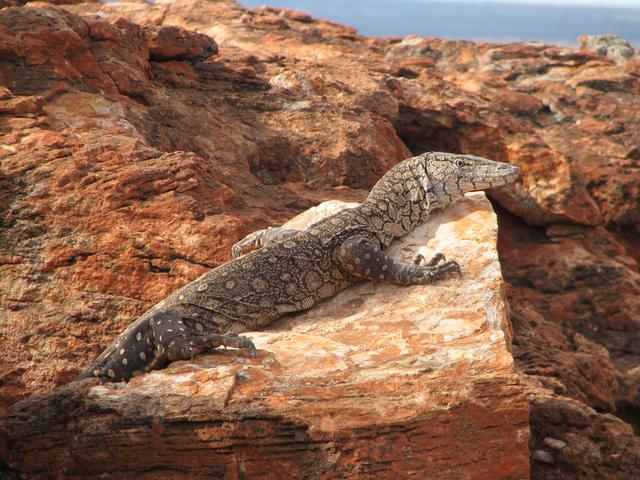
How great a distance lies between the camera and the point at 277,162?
12.2m

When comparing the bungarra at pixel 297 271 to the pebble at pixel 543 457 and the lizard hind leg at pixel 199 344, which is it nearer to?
the lizard hind leg at pixel 199 344

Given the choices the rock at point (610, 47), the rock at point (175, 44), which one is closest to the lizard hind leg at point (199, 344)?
the rock at point (175, 44)

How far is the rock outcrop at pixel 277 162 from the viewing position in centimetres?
838

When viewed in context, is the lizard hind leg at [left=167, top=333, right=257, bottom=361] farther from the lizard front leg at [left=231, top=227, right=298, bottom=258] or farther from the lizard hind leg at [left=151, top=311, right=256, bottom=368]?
the lizard front leg at [left=231, top=227, right=298, bottom=258]

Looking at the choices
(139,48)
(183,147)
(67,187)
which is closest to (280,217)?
(183,147)

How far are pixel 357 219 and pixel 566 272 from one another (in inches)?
232

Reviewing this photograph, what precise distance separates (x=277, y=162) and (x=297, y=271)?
455 centimetres

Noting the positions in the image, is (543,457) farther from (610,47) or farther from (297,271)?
(610,47)

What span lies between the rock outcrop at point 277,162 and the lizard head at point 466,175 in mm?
2219

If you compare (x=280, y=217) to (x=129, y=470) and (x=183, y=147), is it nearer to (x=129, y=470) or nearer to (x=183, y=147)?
(x=183, y=147)

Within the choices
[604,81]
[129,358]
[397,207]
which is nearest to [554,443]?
[397,207]

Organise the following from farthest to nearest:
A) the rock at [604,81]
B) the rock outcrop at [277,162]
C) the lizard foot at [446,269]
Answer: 1. the rock at [604,81]
2. the rock outcrop at [277,162]
3. the lizard foot at [446,269]

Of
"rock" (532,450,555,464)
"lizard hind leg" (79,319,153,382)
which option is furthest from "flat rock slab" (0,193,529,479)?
"rock" (532,450,555,464)

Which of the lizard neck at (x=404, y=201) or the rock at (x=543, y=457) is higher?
the lizard neck at (x=404, y=201)
